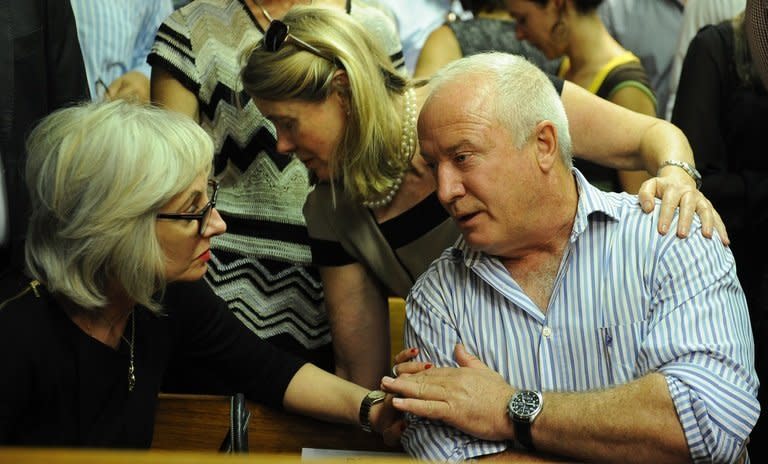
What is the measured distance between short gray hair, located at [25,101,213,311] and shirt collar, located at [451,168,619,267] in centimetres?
53

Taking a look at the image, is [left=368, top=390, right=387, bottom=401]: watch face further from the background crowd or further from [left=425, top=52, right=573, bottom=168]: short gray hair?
[left=425, top=52, right=573, bottom=168]: short gray hair

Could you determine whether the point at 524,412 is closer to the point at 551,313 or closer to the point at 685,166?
the point at 551,313

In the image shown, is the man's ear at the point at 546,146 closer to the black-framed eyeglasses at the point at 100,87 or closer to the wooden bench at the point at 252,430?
the wooden bench at the point at 252,430

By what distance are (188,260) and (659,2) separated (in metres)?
2.17

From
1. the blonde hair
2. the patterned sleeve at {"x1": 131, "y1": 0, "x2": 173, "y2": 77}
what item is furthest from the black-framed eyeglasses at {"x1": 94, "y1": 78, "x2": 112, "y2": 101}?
the blonde hair

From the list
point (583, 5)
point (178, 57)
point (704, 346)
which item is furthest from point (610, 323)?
point (583, 5)

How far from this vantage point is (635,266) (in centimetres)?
191

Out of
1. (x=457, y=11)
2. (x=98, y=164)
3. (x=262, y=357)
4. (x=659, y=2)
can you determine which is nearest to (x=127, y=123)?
(x=98, y=164)

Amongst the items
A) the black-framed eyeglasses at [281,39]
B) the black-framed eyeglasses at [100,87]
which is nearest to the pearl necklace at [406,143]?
the black-framed eyeglasses at [281,39]

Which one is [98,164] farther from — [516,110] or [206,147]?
[516,110]

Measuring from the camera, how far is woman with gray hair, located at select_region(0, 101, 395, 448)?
1.90 m

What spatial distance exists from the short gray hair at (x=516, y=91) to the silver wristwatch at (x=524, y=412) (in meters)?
0.44

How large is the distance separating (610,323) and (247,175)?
1014 mm

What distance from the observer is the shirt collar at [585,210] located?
6.41 feet
